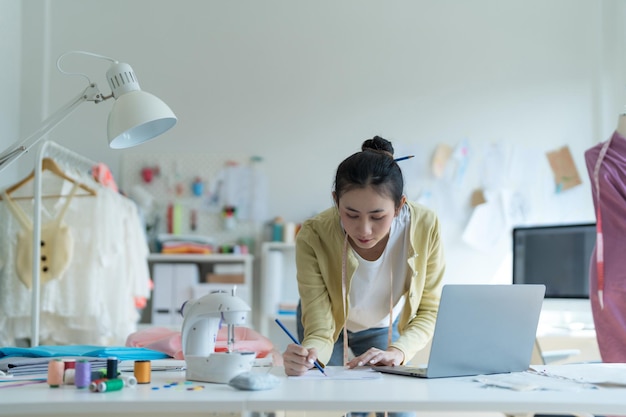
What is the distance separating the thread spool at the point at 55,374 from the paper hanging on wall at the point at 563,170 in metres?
3.48

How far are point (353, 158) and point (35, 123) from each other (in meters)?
3.17

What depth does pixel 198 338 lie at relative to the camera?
4.99 feet

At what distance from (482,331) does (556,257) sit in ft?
7.34

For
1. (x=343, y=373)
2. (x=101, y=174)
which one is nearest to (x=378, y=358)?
(x=343, y=373)

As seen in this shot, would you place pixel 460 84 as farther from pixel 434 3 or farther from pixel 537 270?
pixel 537 270

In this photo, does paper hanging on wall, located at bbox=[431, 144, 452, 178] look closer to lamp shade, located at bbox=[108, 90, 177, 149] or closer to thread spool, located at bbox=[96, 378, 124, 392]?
lamp shade, located at bbox=[108, 90, 177, 149]

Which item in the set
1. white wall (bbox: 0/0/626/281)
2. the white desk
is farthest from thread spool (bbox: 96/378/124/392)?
white wall (bbox: 0/0/626/281)

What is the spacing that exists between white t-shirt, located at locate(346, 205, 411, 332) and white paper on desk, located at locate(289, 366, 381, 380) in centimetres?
30

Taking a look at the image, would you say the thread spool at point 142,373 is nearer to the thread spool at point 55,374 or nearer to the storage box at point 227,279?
the thread spool at point 55,374

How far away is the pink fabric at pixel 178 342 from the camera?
6.77ft

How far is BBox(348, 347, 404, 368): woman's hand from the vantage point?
1632 millimetres

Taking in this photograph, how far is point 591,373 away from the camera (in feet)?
5.17

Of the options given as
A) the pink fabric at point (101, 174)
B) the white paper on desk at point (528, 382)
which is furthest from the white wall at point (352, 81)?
the white paper on desk at point (528, 382)

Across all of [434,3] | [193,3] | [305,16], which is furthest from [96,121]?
[434,3]
